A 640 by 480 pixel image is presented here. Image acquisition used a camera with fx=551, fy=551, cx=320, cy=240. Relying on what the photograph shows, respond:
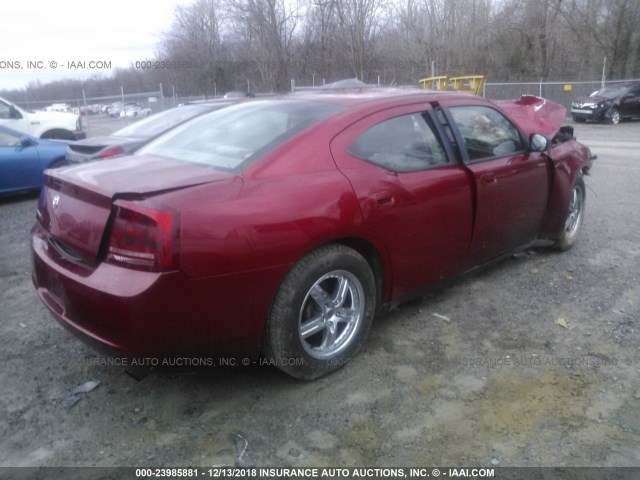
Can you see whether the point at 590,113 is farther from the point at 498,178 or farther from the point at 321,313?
the point at 321,313

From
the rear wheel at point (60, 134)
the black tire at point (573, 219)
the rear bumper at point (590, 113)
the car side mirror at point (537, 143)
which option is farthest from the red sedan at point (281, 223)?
the rear bumper at point (590, 113)

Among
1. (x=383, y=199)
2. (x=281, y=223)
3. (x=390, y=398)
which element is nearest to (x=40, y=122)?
(x=383, y=199)

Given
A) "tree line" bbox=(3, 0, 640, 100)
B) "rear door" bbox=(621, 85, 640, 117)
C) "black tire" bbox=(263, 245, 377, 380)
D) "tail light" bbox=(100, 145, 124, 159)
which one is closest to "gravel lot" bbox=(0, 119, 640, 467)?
"black tire" bbox=(263, 245, 377, 380)

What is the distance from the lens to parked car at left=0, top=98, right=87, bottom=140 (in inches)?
457

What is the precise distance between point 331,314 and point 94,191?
1.38 meters

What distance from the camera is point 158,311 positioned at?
2.39 metres

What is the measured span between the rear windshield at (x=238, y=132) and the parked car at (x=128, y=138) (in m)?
2.82

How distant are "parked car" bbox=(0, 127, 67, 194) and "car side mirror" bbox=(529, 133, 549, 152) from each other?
22.7 ft

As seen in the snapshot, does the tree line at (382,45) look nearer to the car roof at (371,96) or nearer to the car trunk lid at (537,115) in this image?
the car trunk lid at (537,115)

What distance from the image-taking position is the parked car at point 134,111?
1894cm

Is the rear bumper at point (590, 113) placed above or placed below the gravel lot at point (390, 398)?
above

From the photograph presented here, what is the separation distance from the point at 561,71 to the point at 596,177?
2418 cm

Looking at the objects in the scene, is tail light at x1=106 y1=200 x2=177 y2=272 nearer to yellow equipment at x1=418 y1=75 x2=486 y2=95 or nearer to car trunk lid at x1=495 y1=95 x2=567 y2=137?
car trunk lid at x1=495 y1=95 x2=567 y2=137

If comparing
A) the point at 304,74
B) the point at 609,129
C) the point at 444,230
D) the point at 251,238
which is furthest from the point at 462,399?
the point at 304,74
